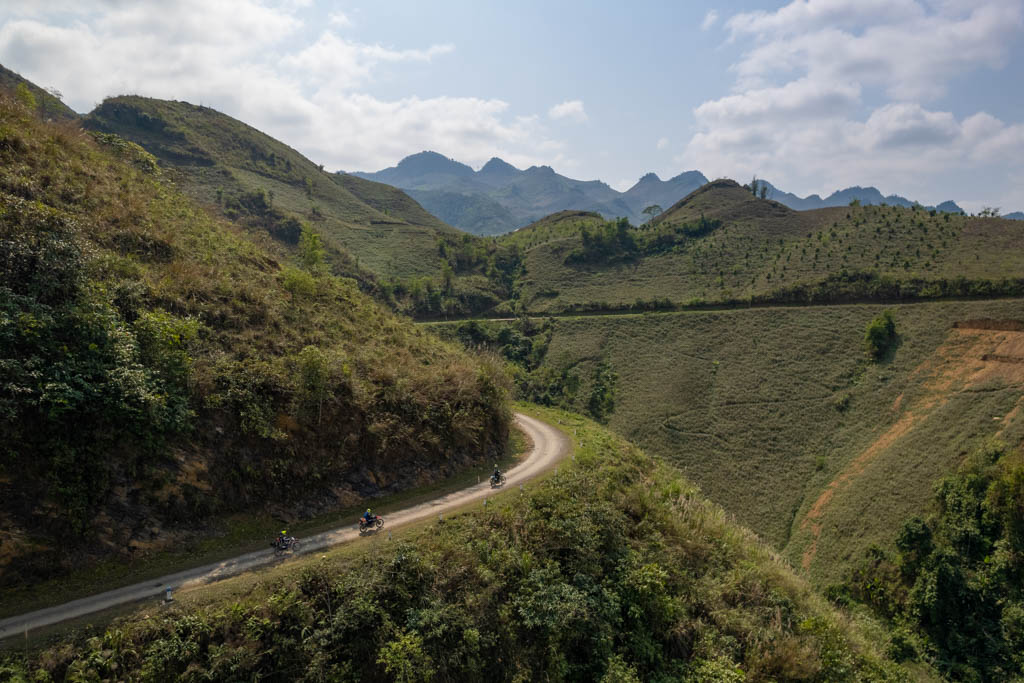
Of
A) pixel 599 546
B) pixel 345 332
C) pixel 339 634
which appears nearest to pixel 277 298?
pixel 345 332

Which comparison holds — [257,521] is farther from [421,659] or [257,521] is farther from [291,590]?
[421,659]

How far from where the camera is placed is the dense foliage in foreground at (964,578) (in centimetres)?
2291

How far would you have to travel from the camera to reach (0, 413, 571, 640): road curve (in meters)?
12.7

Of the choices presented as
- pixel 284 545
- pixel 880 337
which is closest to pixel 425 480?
pixel 284 545

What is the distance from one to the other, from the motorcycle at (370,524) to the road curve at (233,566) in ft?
1.07

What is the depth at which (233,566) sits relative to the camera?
15984mm

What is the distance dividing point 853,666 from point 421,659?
62.1 feet

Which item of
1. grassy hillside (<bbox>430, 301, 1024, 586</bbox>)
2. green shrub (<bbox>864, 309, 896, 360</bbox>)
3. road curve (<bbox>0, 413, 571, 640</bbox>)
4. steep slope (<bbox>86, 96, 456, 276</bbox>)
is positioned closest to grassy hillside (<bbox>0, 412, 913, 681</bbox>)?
road curve (<bbox>0, 413, 571, 640</bbox>)

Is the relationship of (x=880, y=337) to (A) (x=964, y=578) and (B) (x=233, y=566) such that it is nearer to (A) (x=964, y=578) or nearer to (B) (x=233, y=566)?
(A) (x=964, y=578)

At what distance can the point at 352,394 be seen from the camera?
893 inches

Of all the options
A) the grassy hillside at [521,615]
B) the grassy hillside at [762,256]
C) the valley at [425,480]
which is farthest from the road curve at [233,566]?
the grassy hillside at [762,256]

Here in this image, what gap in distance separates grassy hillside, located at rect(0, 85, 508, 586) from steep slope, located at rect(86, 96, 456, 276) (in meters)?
48.5

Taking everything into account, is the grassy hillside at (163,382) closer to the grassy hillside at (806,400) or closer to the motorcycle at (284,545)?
the motorcycle at (284,545)

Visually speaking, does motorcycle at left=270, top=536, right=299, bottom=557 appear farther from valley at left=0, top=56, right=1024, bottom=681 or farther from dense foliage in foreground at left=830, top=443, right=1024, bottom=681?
dense foliage in foreground at left=830, top=443, right=1024, bottom=681
